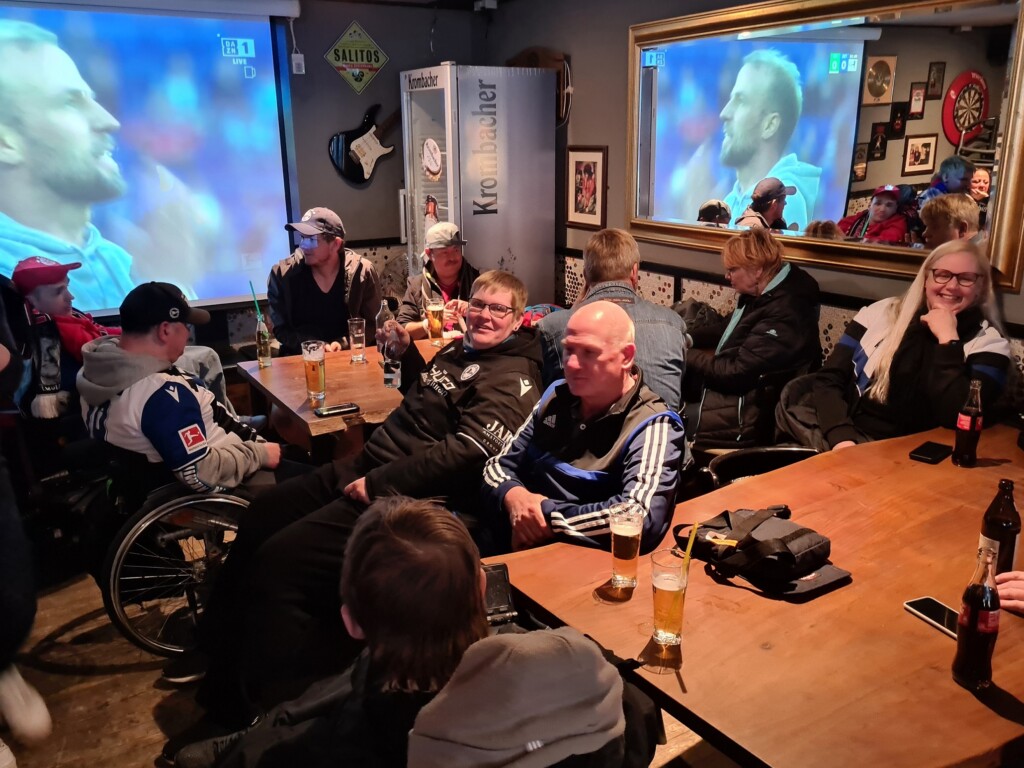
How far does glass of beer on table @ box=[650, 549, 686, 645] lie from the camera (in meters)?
1.48

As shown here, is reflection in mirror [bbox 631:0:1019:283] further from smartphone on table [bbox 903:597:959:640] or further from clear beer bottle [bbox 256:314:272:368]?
clear beer bottle [bbox 256:314:272:368]

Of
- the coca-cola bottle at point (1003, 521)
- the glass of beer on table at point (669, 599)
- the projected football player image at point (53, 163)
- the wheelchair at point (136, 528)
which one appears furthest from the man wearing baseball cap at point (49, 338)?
the coca-cola bottle at point (1003, 521)

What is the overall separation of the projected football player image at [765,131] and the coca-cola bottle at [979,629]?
2.65 m

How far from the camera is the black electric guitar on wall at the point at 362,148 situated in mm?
5363

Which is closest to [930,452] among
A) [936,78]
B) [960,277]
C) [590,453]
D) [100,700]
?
[960,277]

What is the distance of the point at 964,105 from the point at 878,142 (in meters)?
0.36

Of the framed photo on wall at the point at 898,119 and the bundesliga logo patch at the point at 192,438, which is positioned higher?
the framed photo on wall at the point at 898,119

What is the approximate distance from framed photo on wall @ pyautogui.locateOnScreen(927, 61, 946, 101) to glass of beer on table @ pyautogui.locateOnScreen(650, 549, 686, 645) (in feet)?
8.40

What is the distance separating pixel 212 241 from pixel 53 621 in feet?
9.22

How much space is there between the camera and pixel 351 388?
3098mm

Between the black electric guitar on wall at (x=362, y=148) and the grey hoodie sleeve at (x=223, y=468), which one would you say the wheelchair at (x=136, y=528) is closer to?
the grey hoodie sleeve at (x=223, y=468)

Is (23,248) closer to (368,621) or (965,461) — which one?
(368,621)

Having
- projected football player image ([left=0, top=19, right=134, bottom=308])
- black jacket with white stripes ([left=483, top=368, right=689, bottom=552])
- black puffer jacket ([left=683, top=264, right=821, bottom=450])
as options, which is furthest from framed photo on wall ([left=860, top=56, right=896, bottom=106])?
projected football player image ([left=0, top=19, right=134, bottom=308])

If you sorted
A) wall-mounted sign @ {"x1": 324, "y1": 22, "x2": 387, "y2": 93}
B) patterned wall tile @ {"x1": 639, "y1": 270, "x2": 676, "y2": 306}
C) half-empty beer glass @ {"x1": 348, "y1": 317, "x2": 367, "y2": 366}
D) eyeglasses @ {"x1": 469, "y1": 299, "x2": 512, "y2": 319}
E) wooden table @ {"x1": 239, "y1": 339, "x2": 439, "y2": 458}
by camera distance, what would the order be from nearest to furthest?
eyeglasses @ {"x1": 469, "y1": 299, "x2": 512, "y2": 319} → wooden table @ {"x1": 239, "y1": 339, "x2": 439, "y2": 458} → half-empty beer glass @ {"x1": 348, "y1": 317, "x2": 367, "y2": 366} → patterned wall tile @ {"x1": 639, "y1": 270, "x2": 676, "y2": 306} → wall-mounted sign @ {"x1": 324, "y1": 22, "x2": 387, "y2": 93}
